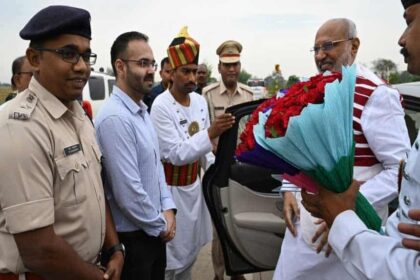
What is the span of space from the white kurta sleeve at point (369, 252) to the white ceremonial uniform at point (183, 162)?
6.23 feet

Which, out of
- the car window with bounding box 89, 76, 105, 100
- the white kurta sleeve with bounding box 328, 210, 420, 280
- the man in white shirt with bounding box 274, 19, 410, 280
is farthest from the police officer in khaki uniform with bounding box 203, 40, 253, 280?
the car window with bounding box 89, 76, 105, 100

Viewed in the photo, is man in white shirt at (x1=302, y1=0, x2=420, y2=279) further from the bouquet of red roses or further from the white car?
the white car

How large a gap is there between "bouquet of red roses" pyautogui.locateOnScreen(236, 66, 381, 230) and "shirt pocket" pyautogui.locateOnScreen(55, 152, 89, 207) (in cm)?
74

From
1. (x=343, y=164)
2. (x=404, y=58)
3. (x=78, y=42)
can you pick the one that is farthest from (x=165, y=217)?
(x=404, y=58)

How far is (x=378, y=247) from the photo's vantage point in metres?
1.22

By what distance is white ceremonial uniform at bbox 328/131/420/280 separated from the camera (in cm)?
117

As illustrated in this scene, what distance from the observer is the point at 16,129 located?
1.55 m

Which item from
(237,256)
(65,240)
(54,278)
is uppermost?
(65,240)

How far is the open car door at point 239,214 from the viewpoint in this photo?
124 inches

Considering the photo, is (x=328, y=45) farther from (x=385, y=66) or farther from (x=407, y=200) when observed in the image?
(x=385, y=66)

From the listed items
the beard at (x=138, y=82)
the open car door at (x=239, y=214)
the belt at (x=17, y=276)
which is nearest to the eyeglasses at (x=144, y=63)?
the beard at (x=138, y=82)

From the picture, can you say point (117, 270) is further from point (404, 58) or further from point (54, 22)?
point (404, 58)

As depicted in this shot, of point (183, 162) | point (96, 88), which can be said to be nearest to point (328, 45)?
point (183, 162)

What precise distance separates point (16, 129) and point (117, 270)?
87cm
